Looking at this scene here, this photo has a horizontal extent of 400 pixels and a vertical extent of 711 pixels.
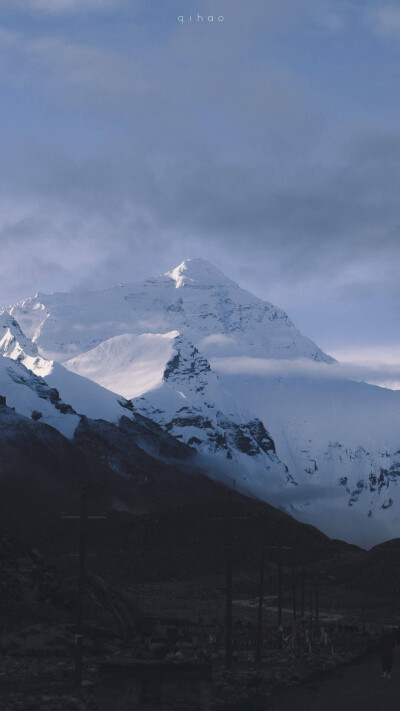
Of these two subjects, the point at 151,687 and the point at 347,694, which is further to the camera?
the point at 347,694

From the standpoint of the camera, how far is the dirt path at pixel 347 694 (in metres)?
38.9

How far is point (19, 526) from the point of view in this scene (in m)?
176

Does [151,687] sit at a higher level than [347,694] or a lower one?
higher

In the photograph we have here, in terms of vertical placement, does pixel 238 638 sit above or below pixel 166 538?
below

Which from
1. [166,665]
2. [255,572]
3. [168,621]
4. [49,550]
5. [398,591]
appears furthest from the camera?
[49,550]

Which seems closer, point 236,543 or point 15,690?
point 15,690

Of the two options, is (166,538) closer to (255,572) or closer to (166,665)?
(255,572)

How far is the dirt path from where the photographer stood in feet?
128

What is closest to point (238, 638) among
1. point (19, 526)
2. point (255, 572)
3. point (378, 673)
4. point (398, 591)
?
point (378, 673)

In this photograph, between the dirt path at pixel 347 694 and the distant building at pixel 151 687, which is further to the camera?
the dirt path at pixel 347 694

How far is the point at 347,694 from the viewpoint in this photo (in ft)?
139

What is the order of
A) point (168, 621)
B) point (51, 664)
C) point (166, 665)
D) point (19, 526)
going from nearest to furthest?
1. point (166, 665)
2. point (51, 664)
3. point (168, 621)
4. point (19, 526)

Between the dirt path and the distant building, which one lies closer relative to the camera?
the distant building

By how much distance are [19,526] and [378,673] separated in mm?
132311
